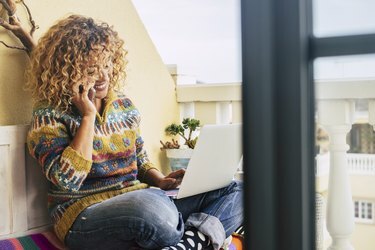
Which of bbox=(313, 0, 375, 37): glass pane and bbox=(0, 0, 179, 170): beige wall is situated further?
bbox=(0, 0, 179, 170): beige wall

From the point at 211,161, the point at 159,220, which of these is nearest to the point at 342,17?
the point at 159,220

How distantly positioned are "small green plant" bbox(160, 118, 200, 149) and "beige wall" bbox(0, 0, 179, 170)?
4cm

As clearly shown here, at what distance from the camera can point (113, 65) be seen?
1663 mm

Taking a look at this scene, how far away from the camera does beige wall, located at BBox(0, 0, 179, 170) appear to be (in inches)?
60.6

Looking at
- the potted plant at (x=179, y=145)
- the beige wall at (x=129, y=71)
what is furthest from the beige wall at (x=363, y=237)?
the potted plant at (x=179, y=145)

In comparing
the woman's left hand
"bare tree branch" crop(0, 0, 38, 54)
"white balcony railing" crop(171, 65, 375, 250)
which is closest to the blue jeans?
the woman's left hand

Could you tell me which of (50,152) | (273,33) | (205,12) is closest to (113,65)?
(50,152)

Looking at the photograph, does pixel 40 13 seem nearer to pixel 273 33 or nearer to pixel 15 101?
pixel 15 101

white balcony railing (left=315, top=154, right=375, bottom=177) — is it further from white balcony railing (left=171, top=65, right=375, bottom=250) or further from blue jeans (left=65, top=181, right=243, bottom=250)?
blue jeans (left=65, top=181, right=243, bottom=250)

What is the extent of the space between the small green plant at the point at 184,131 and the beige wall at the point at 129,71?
0.14ft

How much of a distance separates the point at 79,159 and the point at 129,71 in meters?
0.76

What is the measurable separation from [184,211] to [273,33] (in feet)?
4.56

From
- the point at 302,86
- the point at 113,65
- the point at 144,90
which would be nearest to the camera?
the point at 302,86

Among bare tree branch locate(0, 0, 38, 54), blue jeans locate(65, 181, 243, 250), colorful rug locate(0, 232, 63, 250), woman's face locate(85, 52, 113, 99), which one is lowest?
colorful rug locate(0, 232, 63, 250)
